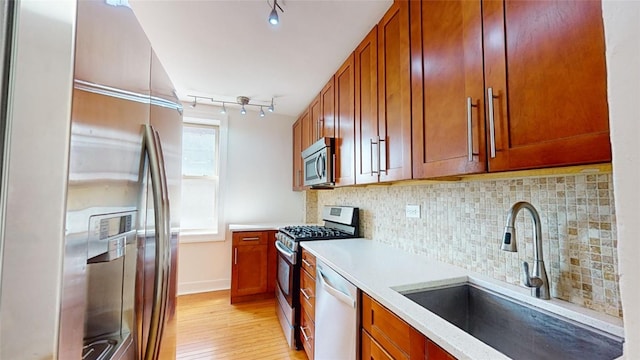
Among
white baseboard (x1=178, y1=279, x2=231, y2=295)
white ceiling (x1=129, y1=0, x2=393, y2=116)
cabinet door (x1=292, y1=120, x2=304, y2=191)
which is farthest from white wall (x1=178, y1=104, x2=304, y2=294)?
white ceiling (x1=129, y1=0, x2=393, y2=116)

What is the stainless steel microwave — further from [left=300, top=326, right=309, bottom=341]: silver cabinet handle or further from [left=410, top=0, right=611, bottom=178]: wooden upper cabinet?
[left=300, top=326, right=309, bottom=341]: silver cabinet handle

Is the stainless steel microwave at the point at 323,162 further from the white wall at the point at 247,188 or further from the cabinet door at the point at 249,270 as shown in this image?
the white wall at the point at 247,188

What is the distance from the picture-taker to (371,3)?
156 cm

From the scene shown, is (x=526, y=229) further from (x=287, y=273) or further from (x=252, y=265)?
(x=252, y=265)

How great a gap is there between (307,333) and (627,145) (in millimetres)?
2111

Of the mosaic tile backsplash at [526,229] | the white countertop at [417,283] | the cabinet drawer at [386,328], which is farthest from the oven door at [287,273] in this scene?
the cabinet drawer at [386,328]

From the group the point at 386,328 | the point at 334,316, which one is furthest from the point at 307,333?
the point at 386,328

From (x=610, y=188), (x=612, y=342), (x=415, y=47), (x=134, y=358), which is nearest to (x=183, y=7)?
(x=415, y=47)

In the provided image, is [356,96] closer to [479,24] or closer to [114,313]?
[479,24]

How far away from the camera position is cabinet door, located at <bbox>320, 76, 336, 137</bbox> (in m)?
2.44

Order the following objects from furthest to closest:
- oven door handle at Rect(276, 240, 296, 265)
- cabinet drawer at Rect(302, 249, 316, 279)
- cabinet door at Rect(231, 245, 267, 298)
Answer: cabinet door at Rect(231, 245, 267, 298)
oven door handle at Rect(276, 240, 296, 265)
cabinet drawer at Rect(302, 249, 316, 279)

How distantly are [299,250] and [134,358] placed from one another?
4.89 feet

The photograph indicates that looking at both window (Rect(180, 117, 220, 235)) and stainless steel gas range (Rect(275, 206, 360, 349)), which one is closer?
stainless steel gas range (Rect(275, 206, 360, 349))

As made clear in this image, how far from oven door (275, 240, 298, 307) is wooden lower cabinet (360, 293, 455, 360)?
1.08m
